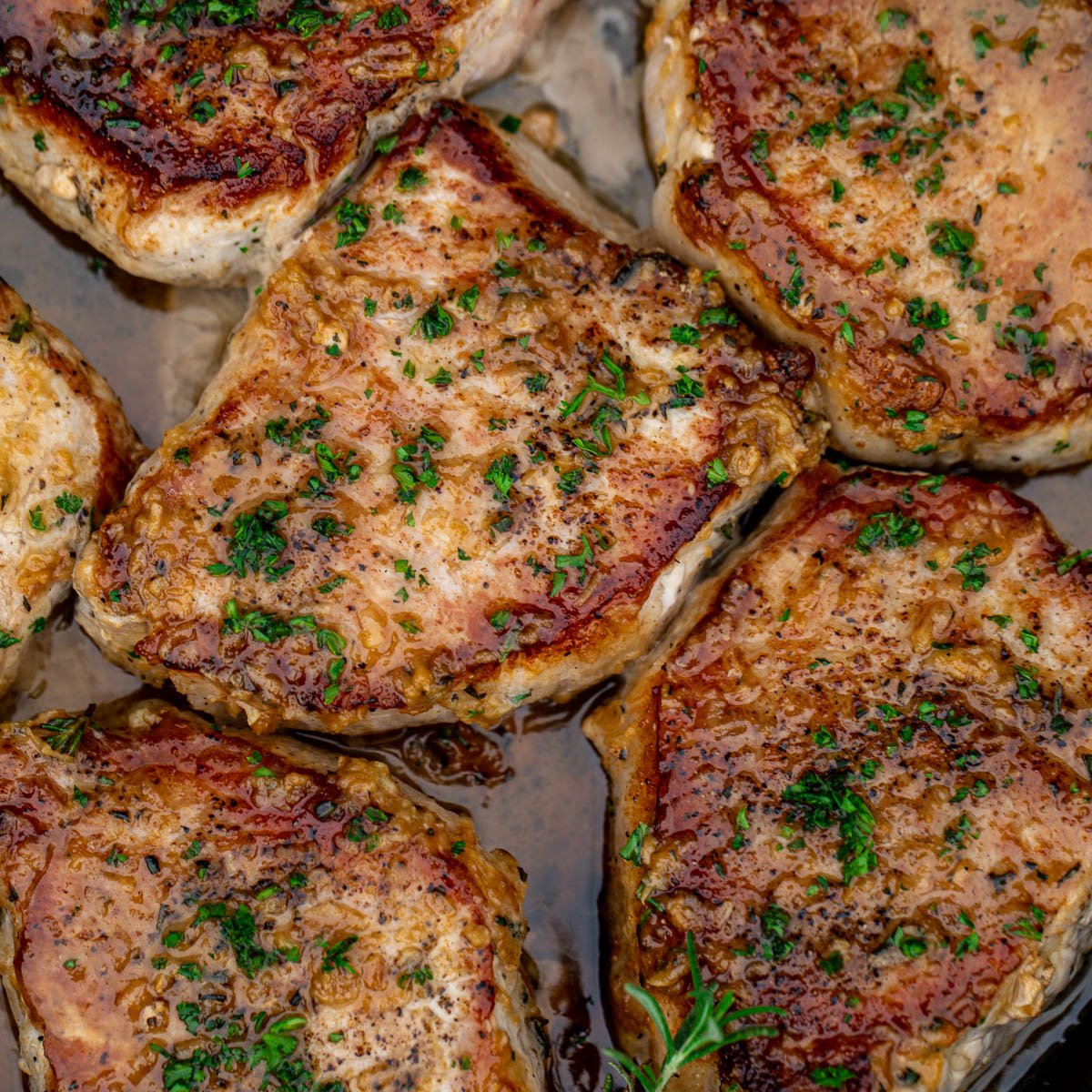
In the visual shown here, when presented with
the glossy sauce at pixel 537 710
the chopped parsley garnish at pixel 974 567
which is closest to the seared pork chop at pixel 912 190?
the chopped parsley garnish at pixel 974 567

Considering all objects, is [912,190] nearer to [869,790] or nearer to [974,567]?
[974,567]

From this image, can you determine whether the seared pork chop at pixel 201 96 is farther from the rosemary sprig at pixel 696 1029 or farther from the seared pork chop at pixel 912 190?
the rosemary sprig at pixel 696 1029

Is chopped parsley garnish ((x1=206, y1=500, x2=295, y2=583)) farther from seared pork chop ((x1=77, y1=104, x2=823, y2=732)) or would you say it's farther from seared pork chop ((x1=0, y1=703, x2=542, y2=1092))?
seared pork chop ((x1=0, y1=703, x2=542, y2=1092))

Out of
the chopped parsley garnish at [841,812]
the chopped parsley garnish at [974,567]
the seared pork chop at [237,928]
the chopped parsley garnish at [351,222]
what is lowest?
the seared pork chop at [237,928]

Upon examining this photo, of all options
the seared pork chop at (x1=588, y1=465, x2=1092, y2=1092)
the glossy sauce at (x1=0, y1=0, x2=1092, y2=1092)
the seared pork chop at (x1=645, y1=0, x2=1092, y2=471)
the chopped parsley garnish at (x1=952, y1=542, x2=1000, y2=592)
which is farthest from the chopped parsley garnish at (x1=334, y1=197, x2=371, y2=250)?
the chopped parsley garnish at (x1=952, y1=542, x2=1000, y2=592)

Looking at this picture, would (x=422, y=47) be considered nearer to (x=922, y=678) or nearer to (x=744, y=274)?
(x=744, y=274)

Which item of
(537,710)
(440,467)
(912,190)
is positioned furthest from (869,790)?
(912,190)
